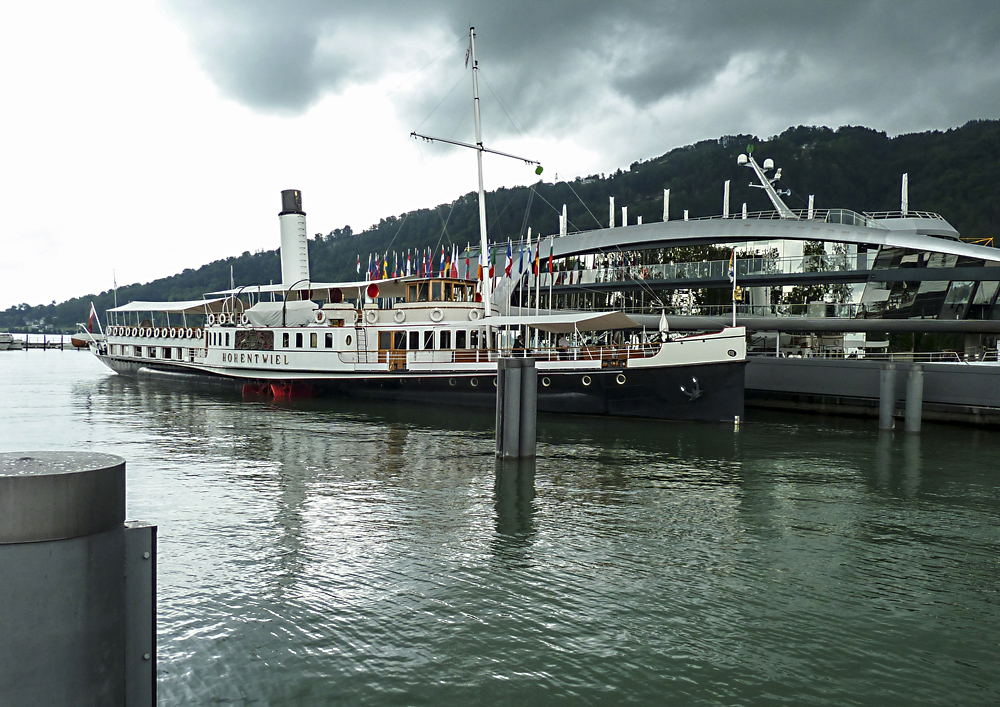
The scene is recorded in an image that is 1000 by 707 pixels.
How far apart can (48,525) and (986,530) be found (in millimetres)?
13885

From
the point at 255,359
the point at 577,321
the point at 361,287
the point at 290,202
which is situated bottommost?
the point at 255,359

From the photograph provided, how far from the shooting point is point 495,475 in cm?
1594

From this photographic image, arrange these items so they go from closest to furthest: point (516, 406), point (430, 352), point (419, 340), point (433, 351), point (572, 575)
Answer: point (572, 575) < point (516, 406) < point (433, 351) < point (430, 352) < point (419, 340)

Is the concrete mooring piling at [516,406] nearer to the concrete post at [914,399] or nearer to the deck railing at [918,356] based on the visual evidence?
the concrete post at [914,399]

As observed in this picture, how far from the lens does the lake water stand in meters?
6.63

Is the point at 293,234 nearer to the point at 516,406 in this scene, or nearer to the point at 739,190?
the point at 516,406

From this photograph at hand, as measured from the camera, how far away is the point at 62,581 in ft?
8.18

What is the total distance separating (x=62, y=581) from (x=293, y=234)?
40.0 metres

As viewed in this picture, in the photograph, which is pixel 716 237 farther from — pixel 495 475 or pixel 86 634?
pixel 86 634

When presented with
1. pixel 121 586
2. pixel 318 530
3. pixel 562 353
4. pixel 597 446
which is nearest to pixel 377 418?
pixel 562 353

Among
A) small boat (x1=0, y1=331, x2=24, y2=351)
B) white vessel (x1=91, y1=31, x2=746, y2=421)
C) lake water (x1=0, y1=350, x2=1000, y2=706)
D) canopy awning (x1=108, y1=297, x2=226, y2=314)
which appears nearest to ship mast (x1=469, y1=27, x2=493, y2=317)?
white vessel (x1=91, y1=31, x2=746, y2=421)

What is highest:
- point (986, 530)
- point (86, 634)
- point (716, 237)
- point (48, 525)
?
point (716, 237)

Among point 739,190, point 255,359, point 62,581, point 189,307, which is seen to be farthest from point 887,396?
point 739,190

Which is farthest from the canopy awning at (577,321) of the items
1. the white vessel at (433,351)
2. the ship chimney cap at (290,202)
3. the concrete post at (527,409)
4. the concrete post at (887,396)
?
the ship chimney cap at (290,202)
